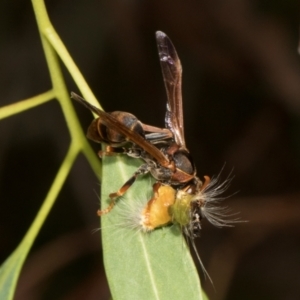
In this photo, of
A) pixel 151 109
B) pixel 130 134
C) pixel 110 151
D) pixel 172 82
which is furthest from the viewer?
pixel 151 109

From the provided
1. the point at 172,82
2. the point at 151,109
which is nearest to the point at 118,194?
the point at 172,82

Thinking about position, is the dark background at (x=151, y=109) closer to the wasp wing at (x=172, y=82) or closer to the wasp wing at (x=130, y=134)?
the wasp wing at (x=172, y=82)

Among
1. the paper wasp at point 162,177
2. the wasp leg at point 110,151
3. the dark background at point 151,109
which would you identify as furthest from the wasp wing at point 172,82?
the dark background at point 151,109

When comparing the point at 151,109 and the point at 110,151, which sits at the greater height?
the point at 151,109

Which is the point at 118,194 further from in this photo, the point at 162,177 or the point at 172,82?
the point at 172,82

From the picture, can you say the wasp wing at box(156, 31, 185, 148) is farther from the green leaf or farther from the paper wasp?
the green leaf

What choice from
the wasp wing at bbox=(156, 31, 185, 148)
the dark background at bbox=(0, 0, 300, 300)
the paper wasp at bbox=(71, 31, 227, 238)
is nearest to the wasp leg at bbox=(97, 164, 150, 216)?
the paper wasp at bbox=(71, 31, 227, 238)
